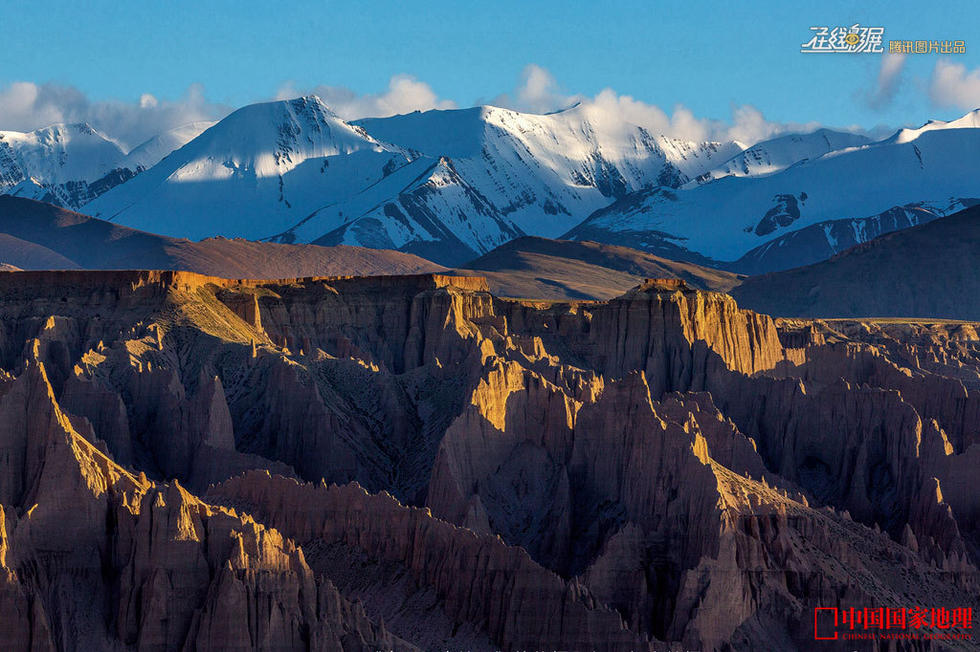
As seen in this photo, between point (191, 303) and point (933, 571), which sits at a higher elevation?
point (191, 303)

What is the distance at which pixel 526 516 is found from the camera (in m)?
79.2

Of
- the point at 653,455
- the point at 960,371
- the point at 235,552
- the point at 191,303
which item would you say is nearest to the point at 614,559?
the point at 653,455

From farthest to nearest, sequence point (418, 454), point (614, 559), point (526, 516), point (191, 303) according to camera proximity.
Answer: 1. point (191, 303)
2. point (418, 454)
3. point (526, 516)
4. point (614, 559)

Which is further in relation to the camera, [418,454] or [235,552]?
[418,454]

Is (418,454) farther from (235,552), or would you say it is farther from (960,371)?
(960,371)

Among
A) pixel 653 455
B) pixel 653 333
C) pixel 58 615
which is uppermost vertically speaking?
pixel 653 333

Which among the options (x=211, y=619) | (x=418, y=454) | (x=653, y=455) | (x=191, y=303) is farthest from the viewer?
(x=191, y=303)

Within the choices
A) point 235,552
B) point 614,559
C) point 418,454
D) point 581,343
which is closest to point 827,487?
point 418,454

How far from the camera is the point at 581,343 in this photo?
133 meters

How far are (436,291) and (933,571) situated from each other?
67991mm

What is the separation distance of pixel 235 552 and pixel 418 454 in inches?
1664

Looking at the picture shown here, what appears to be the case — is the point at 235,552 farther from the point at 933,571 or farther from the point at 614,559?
the point at 933,571

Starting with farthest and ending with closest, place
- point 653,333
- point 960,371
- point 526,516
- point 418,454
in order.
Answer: point 960,371
point 653,333
point 418,454
point 526,516

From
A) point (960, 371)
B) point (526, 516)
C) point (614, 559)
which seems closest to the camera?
point (614, 559)
